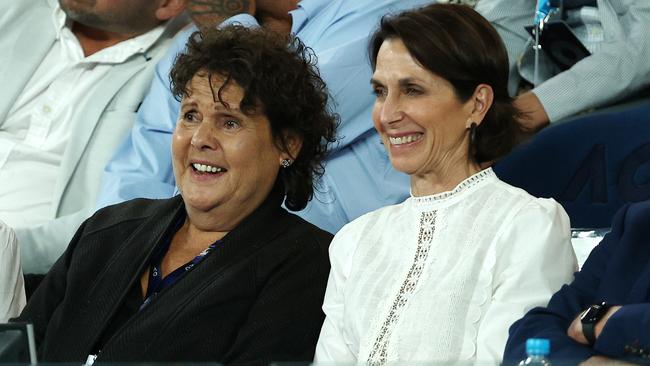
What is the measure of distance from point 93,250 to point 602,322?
46.1 inches

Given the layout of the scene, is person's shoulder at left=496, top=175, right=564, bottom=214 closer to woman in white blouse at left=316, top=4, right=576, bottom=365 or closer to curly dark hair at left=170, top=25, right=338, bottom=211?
woman in white blouse at left=316, top=4, right=576, bottom=365

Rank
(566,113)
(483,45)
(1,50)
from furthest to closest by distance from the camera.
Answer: (1,50), (566,113), (483,45)

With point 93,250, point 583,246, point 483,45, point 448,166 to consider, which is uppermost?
point 483,45

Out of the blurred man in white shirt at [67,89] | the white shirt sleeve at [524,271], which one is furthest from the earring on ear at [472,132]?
the blurred man in white shirt at [67,89]

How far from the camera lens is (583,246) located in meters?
2.51

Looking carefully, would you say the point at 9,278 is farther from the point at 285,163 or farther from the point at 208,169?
the point at 285,163

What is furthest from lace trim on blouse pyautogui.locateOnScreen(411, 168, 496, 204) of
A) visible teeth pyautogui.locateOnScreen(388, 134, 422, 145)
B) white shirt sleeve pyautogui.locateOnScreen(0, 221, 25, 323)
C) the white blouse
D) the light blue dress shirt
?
white shirt sleeve pyautogui.locateOnScreen(0, 221, 25, 323)

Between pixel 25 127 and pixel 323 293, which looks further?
pixel 25 127

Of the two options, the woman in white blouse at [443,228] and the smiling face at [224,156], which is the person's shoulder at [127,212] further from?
the woman in white blouse at [443,228]

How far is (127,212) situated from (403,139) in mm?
691

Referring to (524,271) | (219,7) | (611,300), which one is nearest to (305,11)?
(219,7)

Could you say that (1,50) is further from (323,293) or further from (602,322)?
(602,322)

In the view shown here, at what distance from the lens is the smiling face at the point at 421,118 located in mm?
2332

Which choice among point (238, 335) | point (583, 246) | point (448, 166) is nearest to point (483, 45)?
point (448, 166)
